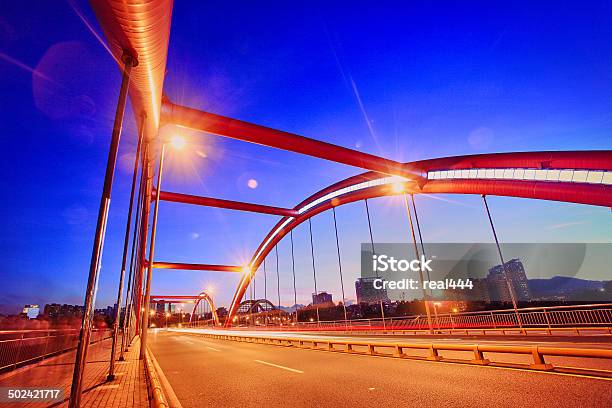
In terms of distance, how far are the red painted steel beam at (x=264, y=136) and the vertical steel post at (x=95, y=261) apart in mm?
12174

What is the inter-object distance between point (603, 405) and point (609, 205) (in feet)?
55.1

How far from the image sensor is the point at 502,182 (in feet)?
69.8

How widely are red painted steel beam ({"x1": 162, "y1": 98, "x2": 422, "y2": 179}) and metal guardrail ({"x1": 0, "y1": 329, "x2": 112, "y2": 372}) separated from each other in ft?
35.1

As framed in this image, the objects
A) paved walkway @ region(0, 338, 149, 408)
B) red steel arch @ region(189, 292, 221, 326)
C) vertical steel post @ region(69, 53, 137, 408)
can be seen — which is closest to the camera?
vertical steel post @ region(69, 53, 137, 408)

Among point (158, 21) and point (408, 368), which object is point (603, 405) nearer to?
point (408, 368)

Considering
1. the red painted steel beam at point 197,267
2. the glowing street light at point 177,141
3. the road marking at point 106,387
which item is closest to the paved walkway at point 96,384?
the road marking at point 106,387

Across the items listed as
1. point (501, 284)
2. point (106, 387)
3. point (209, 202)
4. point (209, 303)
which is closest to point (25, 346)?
point (106, 387)

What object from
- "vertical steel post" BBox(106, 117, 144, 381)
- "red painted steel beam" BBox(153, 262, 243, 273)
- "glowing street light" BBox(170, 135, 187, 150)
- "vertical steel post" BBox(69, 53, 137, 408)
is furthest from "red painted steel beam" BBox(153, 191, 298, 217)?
"red painted steel beam" BBox(153, 262, 243, 273)

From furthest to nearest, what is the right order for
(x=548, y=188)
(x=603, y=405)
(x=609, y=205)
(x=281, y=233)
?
(x=281, y=233) → (x=548, y=188) → (x=609, y=205) → (x=603, y=405)

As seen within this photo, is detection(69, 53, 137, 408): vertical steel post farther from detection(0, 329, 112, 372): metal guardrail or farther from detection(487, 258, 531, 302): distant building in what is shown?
detection(487, 258, 531, 302): distant building

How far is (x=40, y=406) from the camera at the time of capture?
5.89m

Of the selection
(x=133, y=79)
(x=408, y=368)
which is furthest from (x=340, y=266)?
(x=133, y=79)

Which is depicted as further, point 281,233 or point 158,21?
point 281,233

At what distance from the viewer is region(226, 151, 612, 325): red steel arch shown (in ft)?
55.2
